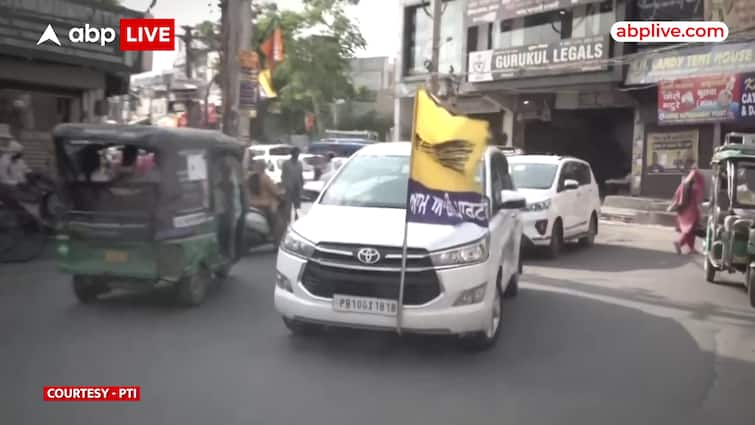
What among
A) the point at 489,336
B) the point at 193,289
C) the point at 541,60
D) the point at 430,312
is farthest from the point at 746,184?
the point at 541,60

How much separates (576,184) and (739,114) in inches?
348

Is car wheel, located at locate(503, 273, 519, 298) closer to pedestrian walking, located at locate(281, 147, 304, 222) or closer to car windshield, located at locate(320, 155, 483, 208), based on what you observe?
car windshield, located at locate(320, 155, 483, 208)

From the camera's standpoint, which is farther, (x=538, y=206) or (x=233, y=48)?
(x=233, y=48)

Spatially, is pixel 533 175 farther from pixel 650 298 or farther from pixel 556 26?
pixel 556 26

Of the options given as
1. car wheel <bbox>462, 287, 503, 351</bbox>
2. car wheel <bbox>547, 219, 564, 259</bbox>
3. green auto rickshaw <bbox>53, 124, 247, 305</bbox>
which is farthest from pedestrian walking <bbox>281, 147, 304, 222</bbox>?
car wheel <bbox>462, 287, 503, 351</bbox>

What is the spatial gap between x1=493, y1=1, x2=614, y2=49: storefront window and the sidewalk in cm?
506

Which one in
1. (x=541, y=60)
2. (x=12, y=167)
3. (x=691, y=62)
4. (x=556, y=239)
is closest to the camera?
(x=12, y=167)

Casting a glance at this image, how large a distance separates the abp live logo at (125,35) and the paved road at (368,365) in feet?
21.2

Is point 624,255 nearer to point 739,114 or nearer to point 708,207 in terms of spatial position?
point 708,207

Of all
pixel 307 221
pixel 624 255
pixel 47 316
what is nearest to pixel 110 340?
pixel 47 316

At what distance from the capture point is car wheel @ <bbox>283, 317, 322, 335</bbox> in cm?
620

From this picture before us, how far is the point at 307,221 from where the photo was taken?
6.09 m

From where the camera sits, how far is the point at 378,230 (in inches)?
225

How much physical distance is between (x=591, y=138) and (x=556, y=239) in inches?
630
